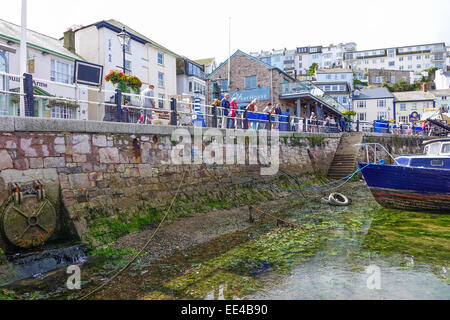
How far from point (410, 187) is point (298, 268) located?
290 inches

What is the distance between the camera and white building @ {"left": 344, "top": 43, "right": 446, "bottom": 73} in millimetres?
80562

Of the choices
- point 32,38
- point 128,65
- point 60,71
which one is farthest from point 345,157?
point 32,38

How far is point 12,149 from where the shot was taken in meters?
6.09

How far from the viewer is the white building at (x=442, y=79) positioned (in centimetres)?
6379

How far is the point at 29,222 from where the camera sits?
5.94m

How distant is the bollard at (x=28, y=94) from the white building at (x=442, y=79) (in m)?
76.7

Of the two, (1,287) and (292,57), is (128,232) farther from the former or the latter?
(292,57)

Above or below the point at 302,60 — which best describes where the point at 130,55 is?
below

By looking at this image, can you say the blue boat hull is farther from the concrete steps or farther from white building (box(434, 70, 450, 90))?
white building (box(434, 70, 450, 90))

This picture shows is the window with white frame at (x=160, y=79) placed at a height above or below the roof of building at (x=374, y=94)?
below

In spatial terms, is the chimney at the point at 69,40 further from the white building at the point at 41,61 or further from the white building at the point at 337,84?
the white building at the point at 337,84

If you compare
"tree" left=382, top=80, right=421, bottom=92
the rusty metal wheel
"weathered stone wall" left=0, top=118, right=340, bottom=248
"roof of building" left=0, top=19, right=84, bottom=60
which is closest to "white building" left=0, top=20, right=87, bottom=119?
"roof of building" left=0, top=19, right=84, bottom=60

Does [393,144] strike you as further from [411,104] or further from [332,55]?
[332,55]

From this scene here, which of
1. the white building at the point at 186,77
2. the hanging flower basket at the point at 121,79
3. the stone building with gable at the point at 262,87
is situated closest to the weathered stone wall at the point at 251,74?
the stone building with gable at the point at 262,87
